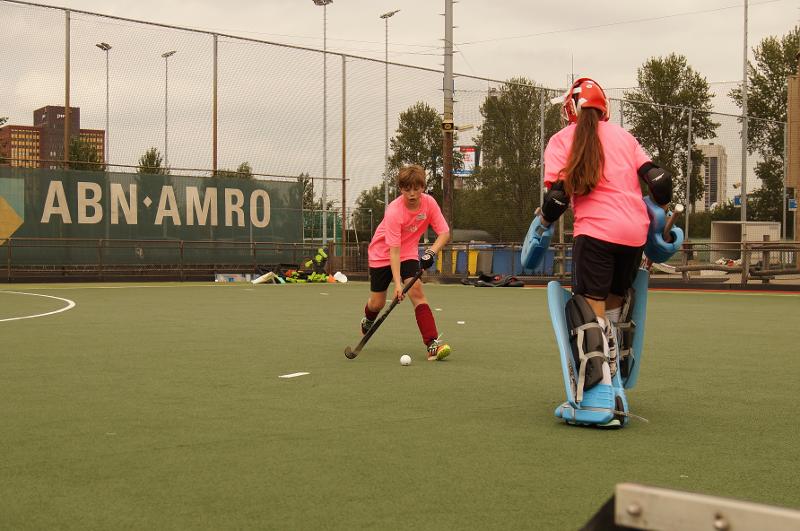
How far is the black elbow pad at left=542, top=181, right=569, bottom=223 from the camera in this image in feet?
17.0

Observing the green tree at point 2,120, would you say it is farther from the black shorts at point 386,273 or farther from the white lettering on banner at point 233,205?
the black shorts at point 386,273

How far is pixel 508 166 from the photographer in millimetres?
38812

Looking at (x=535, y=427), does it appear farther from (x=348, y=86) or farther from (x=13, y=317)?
(x=348, y=86)

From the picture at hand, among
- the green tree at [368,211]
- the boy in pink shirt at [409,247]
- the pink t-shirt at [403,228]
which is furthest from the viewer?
the green tree at [368,211]

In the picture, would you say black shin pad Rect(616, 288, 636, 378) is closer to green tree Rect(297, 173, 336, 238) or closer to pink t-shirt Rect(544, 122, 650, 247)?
pink t-shirt Rect(544, 122, 650, 247)

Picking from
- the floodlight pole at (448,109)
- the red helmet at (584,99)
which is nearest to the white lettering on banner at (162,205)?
the floodlight pole at (448,109)

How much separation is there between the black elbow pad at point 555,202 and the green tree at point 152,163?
2250 cm

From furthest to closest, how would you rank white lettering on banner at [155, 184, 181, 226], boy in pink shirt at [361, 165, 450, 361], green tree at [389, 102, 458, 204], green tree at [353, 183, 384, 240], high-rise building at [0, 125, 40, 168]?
1. green tree at [389, 102, 458, 204]
2. green tree at [353, 183, 384, 240]
3. white lettering on banner at [155, 184, 181, 226]
4. high-rise building at [0, 125, 40, 168]
5. boy in pink shirt at [361, 165, 450, 361]

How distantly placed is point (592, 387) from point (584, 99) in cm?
154

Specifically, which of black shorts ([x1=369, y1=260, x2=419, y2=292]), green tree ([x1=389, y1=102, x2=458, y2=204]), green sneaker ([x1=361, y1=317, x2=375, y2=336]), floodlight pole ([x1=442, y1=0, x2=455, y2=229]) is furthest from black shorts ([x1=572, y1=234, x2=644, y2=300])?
green tree ([x1=389, y1=102, x2=458, y2=204])

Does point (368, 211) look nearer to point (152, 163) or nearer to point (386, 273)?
point (152, 163)

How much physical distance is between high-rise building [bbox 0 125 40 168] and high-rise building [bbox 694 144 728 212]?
2397cm

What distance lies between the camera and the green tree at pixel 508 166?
111 ft

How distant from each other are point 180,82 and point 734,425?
2319 centimetres
